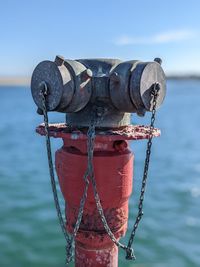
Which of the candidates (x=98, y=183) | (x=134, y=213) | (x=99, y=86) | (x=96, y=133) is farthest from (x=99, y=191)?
(x=134, y=213)

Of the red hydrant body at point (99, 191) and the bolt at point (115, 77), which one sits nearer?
the bolt at point (115, 77)

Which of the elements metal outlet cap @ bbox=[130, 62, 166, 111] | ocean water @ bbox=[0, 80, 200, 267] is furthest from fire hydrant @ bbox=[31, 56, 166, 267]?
ocean water @ bbox=[0, 80, 200, 267]

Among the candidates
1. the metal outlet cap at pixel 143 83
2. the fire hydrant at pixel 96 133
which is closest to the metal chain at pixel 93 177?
the fire hydrant at pixel 96 133

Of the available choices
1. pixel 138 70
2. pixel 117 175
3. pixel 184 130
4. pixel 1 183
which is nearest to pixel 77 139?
pixel 117 175

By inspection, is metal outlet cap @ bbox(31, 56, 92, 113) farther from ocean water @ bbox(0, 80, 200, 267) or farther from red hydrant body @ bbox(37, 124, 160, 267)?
ocean water @ bbox(0, 80, 200, 267)

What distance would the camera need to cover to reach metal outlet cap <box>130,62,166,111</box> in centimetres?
218

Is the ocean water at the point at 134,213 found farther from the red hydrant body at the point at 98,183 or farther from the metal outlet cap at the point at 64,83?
the metal outlet cap at the point at 64,83

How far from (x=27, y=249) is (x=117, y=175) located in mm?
5692

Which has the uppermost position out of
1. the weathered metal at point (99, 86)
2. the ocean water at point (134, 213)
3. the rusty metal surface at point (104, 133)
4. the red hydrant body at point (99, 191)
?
the weathered metal at point (99, 86)

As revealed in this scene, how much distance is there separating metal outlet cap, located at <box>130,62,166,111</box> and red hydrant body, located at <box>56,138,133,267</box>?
0.29 meters

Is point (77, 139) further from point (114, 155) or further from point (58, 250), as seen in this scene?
point (58, 250)

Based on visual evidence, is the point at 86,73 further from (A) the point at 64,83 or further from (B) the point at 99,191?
(B) the point at 99,191

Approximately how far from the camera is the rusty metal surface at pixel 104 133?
7.44ft

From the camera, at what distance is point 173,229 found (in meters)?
8.71
